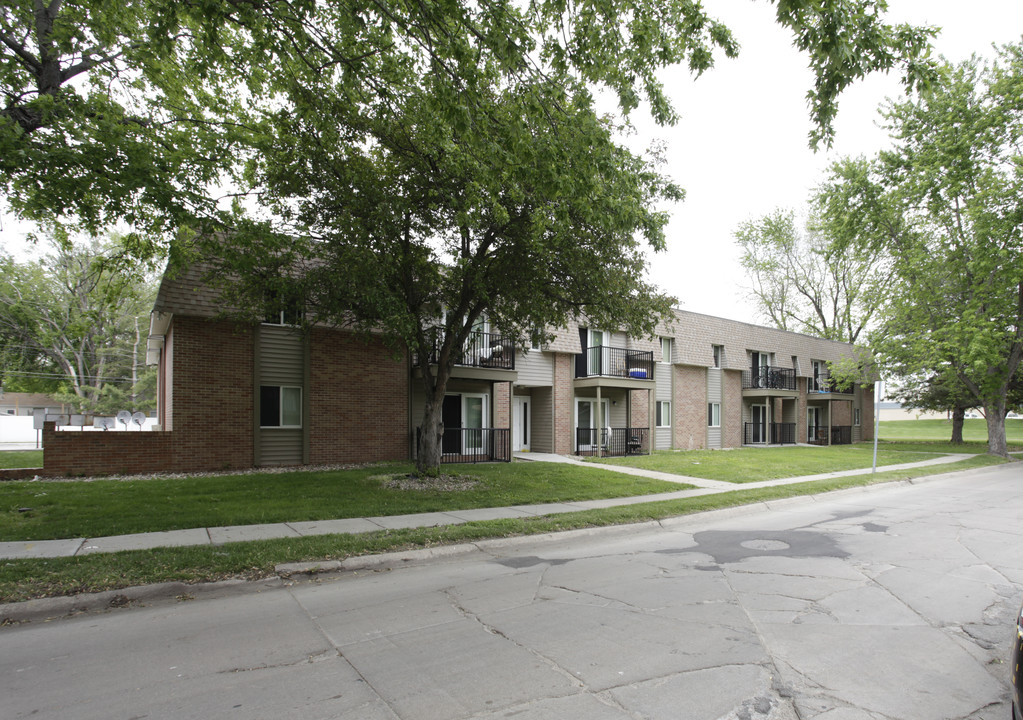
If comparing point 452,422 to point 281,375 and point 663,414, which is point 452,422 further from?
point 663,414

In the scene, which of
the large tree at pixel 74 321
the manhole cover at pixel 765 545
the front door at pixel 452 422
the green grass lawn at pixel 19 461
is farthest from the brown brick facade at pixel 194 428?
the large tree at pixel 74 321

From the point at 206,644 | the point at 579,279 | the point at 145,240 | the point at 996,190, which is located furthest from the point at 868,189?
the point at 206,644

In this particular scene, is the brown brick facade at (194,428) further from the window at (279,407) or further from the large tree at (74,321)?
the large tree at (74,321)

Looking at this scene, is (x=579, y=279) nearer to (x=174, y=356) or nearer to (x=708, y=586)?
(x=708, y=586)

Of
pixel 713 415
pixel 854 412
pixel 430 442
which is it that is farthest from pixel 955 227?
pixel 430 442

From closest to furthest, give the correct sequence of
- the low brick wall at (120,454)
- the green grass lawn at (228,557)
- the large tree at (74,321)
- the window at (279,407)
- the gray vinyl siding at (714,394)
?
1. the green grass lawn at (228,557)
2. the low brick wall at (120,454)
3. the window at (279,407)
4. the gray vinyl siding at (714,394)
5. the large tree at (74,321)

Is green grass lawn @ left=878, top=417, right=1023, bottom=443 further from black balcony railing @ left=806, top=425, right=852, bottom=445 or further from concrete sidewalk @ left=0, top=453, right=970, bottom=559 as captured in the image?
concrete sidewalk @ left=0, top=453, right=970, bottom=559

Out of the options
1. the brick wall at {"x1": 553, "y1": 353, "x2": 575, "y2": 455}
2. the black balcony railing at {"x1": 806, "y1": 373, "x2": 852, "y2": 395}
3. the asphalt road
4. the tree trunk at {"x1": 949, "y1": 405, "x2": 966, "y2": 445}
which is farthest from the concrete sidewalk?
the tree trunk at {"x1": 949, "y1": 405, "x2": 966, "y2": 445}

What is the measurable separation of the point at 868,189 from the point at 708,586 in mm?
28836

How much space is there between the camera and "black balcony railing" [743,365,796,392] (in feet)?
105

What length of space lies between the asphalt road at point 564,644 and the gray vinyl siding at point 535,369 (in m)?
14.3

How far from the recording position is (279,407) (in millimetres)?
16672

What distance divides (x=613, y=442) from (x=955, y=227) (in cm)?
1951

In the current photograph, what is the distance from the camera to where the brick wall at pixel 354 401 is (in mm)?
17078
